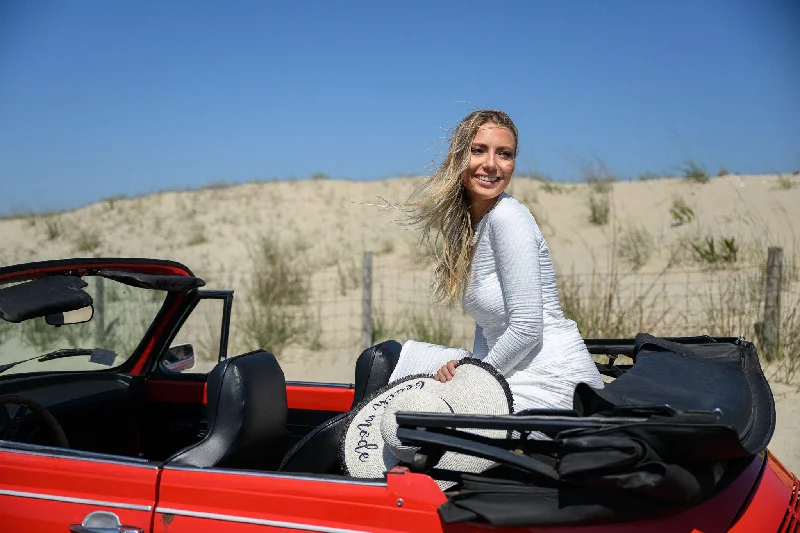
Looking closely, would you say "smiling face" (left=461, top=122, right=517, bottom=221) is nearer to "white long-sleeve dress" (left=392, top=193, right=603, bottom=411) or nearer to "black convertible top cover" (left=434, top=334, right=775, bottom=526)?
"white long-sleeve dress" (left=392, top=193, right=603, bottom=411)

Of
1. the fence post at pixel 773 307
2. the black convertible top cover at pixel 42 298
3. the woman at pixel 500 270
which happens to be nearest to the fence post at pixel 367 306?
the fence post at pixel 773 307

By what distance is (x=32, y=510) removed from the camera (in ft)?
8.50

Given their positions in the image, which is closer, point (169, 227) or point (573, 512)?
point (573, 512)

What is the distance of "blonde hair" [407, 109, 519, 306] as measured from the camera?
10.1 ft

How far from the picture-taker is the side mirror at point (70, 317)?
10.2 feet

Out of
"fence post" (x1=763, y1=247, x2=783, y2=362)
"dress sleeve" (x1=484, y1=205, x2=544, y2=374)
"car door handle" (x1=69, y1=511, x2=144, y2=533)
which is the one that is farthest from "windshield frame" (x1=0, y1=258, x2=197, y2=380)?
"fence post" (x1=763, y1=247, x2=783, y2=362)

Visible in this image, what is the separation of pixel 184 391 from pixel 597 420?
2551 mm

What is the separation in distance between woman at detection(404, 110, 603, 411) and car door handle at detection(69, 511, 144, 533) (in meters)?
1.17

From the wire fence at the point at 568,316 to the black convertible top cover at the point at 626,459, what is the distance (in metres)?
4.55

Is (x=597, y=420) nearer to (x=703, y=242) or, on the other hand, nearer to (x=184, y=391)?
(x=184, y=391)

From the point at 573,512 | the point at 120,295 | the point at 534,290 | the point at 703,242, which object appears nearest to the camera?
the point at 573,512

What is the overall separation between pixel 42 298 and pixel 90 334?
1.12 metres

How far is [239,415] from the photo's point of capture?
2.74 metres

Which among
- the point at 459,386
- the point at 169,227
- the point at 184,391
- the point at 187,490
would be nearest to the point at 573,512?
the point at 459,386
